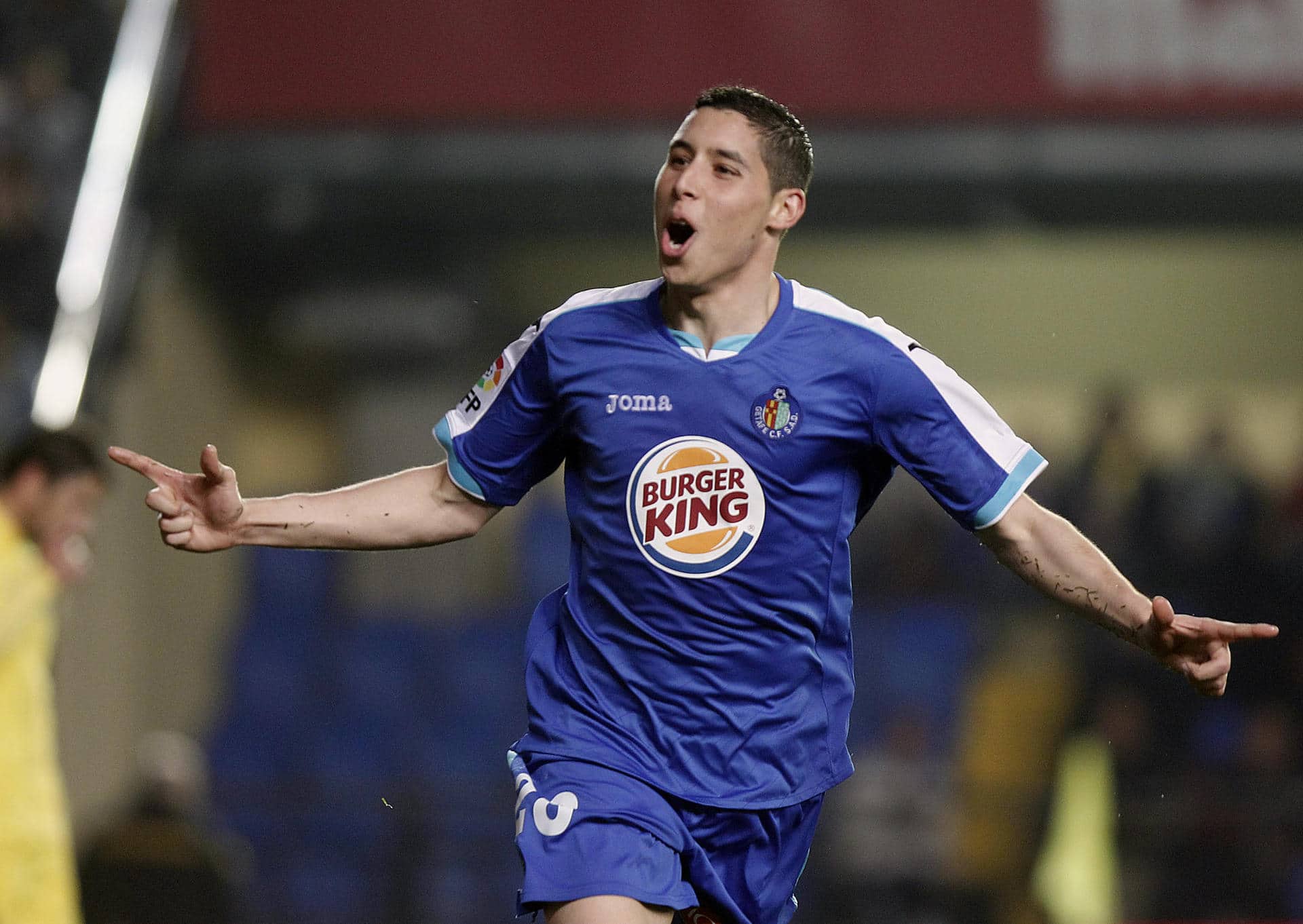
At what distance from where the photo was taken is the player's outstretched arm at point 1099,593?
9.87 ft

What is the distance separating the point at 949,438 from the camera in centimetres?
307

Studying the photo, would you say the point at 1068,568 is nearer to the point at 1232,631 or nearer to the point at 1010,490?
the point at 1010,490

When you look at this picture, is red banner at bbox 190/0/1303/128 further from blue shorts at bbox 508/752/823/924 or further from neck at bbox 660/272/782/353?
blue shorts at bbox 508/752/823/924

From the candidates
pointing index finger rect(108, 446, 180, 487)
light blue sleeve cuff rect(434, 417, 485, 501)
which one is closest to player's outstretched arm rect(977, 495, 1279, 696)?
light blue sleeve cuff rect(434, 417, 485, 501)

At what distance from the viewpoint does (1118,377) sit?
1102cm

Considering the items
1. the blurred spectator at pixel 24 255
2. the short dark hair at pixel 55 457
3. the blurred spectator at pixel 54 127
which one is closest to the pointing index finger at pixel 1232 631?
the short dark hair at pixel 55 457

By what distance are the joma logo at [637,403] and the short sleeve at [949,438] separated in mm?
364

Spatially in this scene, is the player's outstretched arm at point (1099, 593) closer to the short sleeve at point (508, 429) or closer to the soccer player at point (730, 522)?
the soccer player at point (730, 522)

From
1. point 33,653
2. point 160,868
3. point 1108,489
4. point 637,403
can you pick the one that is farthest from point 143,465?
point 1108,489

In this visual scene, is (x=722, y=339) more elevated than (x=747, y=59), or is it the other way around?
(x=747, y=59)

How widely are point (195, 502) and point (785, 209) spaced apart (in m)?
1.17

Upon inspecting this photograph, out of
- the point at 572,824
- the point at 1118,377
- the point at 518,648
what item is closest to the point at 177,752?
the point at 518,648

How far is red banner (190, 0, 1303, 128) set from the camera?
9.88 meters

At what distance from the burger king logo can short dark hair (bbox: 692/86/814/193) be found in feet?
1.65
